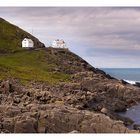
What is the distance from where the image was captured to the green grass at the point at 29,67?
49.2 meters

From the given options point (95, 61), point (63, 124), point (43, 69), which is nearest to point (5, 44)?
point (43, 69)

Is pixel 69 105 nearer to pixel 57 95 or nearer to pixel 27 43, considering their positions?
pixel 57 95

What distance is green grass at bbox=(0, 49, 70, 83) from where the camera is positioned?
4924 centimetres

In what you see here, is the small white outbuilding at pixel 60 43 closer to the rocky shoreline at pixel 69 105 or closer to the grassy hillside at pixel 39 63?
the grassy hillside at pixel 39 63

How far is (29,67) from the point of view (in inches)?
2096

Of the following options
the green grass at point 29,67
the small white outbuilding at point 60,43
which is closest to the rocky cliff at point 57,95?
the green grass at point 29,67

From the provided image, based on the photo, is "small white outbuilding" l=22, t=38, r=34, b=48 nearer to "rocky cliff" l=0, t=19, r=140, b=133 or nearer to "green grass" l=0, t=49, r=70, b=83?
"rocky cliff" l=0, t=19, r=140, b=133

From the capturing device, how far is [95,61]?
3788 centimetres

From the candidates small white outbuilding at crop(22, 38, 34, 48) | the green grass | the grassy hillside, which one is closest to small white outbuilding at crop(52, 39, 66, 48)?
the grassy hillside

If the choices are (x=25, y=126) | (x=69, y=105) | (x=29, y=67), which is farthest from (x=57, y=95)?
(x=25, y=126)

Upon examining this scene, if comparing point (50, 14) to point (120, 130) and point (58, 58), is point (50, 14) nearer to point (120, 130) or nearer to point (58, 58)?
point (120, 130)

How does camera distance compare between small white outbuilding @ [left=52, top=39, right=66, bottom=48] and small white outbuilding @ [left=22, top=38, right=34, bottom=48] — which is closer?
small white outbuilding @ [left=52, top=39, right=66, bottom=48]

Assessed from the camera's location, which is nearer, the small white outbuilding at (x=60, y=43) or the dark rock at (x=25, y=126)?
the dark rock at (x=25, y=126)

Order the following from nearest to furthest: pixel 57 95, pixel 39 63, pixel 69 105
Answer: pixel 69 105 → pixel 57 95 → pixel 39 63
